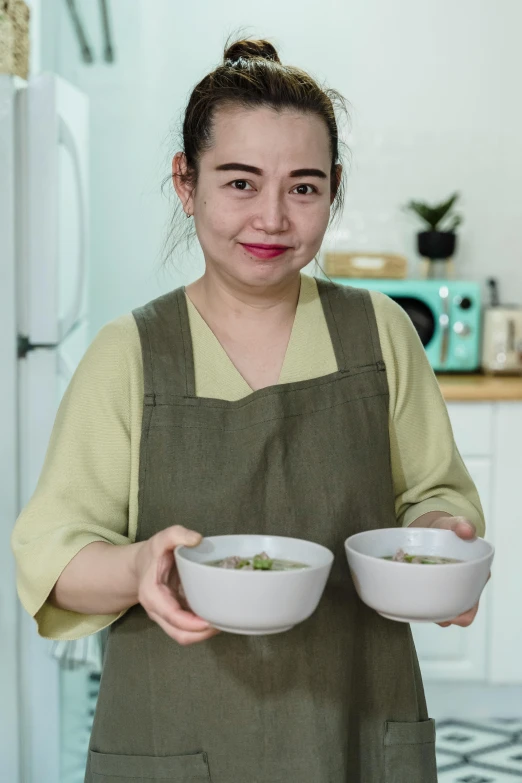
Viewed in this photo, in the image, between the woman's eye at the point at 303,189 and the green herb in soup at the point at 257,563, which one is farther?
the woman's eye at the point at 303,189

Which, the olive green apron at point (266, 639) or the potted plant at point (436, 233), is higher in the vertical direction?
the potted plant at point (436, 233)

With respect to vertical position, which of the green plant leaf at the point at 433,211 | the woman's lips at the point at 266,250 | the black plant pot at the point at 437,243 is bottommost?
the woman's lips at the point at 266,250

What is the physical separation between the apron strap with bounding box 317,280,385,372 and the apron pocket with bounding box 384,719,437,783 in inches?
17.0

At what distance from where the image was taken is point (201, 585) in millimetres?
868

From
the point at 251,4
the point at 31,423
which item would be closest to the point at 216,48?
the point at 251,4

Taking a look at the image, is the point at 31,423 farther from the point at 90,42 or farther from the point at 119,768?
the point at 90,42

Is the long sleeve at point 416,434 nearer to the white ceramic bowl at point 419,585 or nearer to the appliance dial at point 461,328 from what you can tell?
the white ceramic bowl at point 419,585

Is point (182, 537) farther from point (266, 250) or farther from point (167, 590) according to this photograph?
point (266, 250)

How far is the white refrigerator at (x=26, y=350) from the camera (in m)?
2.15

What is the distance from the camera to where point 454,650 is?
299 centimetres

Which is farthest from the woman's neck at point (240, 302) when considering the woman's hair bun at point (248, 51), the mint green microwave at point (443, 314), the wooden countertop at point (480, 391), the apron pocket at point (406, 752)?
the mint green microwave at point (443, 314)

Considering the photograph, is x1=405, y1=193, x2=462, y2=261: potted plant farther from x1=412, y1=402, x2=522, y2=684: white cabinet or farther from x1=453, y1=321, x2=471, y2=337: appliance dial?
x1=412, y1=402, x2=522, y2=684: white cabinet

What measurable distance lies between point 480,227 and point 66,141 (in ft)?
5.69

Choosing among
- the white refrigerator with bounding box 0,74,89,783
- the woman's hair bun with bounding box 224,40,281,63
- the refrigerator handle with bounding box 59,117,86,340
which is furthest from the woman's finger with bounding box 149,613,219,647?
the refrigerator handle with bounding box 59,117,86,340
